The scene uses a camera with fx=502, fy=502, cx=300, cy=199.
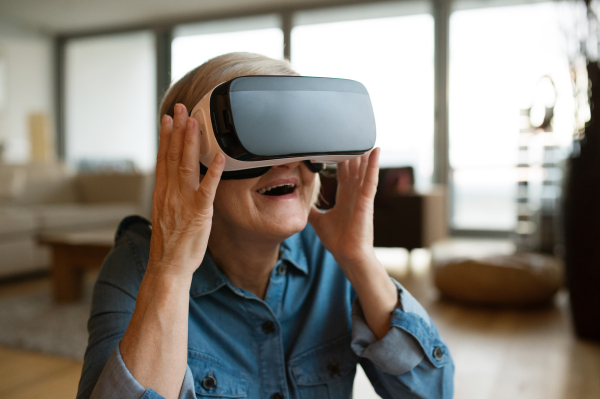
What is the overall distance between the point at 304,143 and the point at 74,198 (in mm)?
4188

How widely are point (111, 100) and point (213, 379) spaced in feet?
24.7

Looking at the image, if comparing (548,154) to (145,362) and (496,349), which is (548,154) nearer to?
(496,349)

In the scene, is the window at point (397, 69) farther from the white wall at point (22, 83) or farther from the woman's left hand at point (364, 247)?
the woman's left hand at point (364, 247)

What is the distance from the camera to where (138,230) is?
0.76 metres

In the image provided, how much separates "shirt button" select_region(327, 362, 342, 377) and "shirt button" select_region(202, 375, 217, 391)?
7.4 inches

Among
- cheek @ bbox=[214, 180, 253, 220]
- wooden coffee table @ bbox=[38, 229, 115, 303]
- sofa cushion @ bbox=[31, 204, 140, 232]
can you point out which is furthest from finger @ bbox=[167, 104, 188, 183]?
sofa cushion @ bbox=[31, 204, 140, 232]

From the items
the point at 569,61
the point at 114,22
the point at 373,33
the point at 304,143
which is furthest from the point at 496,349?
the point at 114,22

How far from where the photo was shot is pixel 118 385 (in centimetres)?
56

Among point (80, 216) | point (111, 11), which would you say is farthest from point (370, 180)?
point (111, 11)

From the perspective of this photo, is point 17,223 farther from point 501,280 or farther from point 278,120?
point 278,120

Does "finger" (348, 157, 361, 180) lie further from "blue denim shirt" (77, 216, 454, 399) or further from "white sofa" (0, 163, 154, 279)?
"white sofa" (0, 163, 154, 279)

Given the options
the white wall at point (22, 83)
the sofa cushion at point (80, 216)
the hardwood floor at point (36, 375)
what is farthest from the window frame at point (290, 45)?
the hardwood floor at point (36, 375)

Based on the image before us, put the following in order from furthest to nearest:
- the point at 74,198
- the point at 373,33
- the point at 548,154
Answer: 1. the point at 373,33
2. the point at 548,154
3. the point at 74,198

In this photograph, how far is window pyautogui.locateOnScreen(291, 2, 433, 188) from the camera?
19.0 feet
